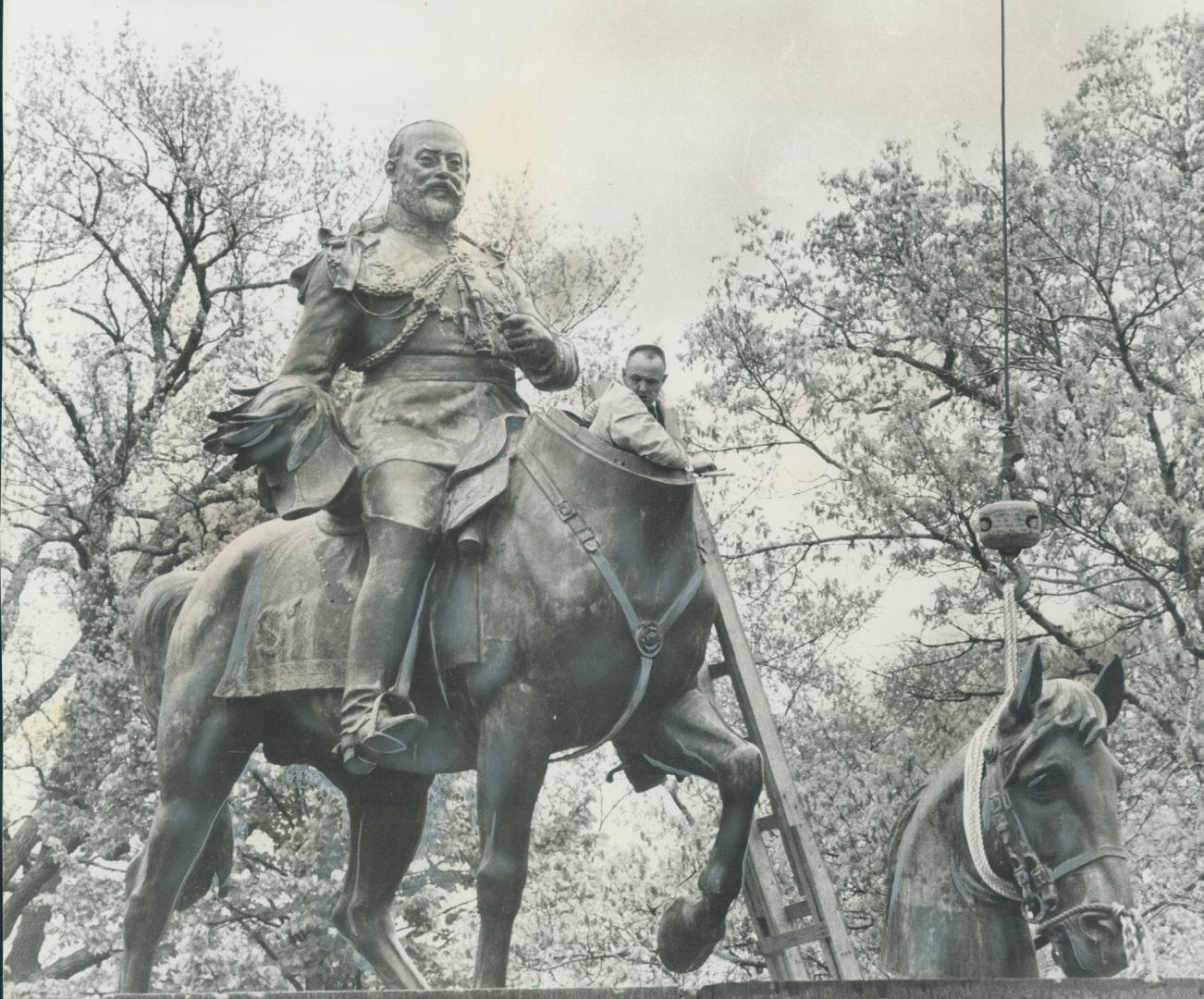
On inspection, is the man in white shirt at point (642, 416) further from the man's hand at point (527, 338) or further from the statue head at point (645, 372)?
the man's hand at point (527, 338)

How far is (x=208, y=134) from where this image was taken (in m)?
17.7

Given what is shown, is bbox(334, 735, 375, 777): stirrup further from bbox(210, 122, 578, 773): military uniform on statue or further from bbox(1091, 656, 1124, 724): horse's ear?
bbox(1091, 656, 1124, 724): horse's ear

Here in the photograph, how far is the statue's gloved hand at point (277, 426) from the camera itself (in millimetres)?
6789

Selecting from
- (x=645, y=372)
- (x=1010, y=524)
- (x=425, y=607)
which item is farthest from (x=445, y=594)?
(x=1010, y=524)

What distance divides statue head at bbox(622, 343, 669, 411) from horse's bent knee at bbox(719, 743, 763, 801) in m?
1.13

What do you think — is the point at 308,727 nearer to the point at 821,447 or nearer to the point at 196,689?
the point at 196,689

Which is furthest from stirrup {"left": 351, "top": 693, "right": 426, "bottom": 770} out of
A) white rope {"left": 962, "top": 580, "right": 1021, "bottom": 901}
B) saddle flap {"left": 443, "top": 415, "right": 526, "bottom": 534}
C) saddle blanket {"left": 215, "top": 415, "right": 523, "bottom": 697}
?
white rope {"left": 962, "top": 580, "right": 1021, "bottom": 901}

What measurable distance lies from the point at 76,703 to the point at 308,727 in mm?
9732

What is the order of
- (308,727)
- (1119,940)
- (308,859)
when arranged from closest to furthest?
1. (1119,940)
2. (308,727)
3. (308,859)

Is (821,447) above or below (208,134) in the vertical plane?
below

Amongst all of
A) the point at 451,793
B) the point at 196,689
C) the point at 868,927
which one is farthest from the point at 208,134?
the point at 196,689

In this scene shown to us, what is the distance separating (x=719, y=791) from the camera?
6352mm

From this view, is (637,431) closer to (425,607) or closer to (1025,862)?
(425,607)

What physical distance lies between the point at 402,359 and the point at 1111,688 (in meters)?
2.64
